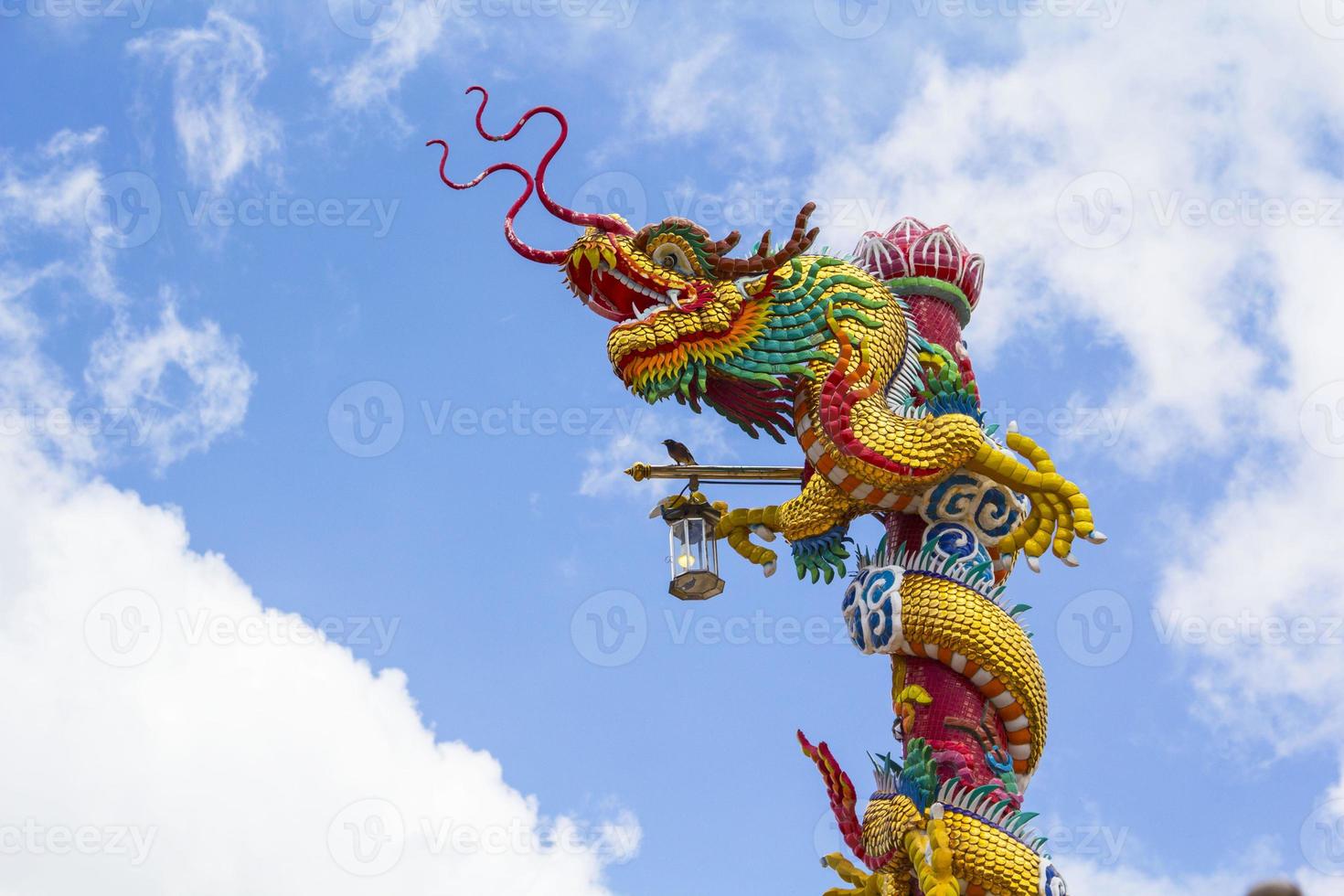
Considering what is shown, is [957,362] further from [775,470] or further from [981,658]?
[981,658]

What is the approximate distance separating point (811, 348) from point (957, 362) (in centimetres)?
132

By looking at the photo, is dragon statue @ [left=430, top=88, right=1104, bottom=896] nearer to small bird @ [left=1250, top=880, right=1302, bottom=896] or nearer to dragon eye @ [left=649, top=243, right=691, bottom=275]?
dragon eye @ [left=649, top=243, right=691, bottom=275]

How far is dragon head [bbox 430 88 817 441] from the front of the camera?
14.1 m

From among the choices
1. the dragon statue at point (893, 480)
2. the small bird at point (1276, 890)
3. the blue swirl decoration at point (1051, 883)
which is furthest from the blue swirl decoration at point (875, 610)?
the small bird at point (1276, 890)

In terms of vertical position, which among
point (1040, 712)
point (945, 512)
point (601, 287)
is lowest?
point (1040, 712)

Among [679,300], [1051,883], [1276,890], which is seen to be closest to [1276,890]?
[1276,890]

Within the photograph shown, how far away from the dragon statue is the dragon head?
1cm

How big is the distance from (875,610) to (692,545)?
1422 millimetres

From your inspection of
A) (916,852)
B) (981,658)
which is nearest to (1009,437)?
(981,658)

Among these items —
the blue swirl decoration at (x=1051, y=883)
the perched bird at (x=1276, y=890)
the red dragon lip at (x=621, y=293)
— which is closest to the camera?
the perched bird at (x=1276, y=890)

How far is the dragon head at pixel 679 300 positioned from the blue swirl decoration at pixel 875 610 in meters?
1.23

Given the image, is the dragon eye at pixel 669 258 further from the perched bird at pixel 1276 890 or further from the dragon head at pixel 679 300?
the perched bird at pixel 1276 890

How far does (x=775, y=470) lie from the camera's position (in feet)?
48.5

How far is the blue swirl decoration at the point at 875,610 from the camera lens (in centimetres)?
1349
